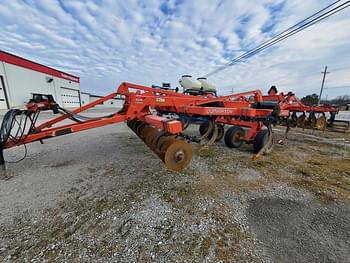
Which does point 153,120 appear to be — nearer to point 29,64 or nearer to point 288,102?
point 288,102

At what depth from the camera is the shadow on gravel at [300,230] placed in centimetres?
165

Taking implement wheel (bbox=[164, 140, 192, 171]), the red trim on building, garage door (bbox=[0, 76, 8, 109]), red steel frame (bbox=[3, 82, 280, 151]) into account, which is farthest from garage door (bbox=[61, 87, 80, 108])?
implement wheel (bbox=[164, 140, 192, 171])

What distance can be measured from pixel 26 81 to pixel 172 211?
25.3m

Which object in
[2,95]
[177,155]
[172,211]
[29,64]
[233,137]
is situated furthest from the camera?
[29,64]

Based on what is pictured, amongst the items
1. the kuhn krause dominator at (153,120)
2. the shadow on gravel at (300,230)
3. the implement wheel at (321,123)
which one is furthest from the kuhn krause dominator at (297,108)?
the shadow on gravel at (300,230)

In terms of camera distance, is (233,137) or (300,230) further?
(233,137)

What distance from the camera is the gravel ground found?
5.46 ft

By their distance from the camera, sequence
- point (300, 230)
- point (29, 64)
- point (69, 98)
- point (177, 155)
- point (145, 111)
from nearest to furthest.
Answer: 1. point (300, 230)
2. point (177, 155)
3. point (145, 111)
4. point (29, 64)
5. point (69, 98)

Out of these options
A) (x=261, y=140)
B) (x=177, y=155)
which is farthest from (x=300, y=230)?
(x=261, y=140)

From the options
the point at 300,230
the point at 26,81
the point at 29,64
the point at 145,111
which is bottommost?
the point at 300,230

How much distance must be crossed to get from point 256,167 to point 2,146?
4.93 m

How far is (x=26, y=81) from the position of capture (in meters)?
19.3

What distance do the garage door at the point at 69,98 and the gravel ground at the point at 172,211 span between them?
27075 mm

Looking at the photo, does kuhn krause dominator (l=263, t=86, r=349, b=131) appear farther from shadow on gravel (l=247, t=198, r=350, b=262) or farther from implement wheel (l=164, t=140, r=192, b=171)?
implement wheel (l=164, t=140, r=192, b=171)
